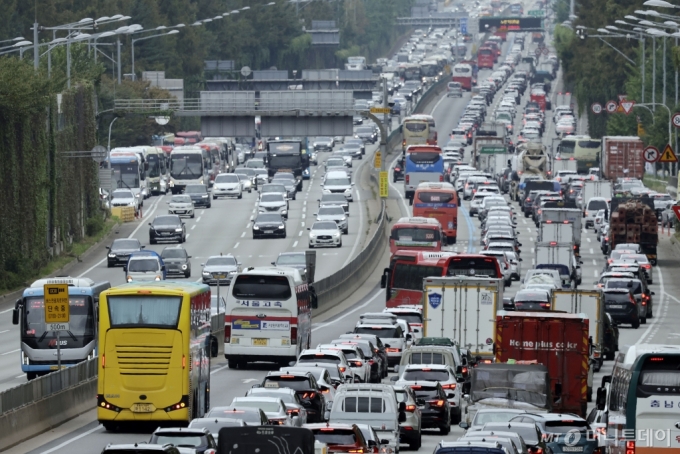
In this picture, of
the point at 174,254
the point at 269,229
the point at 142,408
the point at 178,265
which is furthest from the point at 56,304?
the point at 269,229

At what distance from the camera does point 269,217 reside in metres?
86.1

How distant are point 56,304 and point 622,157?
70.3 metres

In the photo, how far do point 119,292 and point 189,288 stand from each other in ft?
4.96

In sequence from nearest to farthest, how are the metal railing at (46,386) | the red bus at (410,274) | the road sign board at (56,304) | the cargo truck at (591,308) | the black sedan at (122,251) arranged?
the metal railing at (46,386) → the road sign board at (56,304) → the cargo truck at (591,308) → the red bus at (410,274) → the black sedan at (122,251)

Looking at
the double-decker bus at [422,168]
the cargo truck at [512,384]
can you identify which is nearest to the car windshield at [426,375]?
the cargo truck at [512,384]

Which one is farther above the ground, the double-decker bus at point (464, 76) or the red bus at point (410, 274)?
the double-decker bus at point (464, 76)

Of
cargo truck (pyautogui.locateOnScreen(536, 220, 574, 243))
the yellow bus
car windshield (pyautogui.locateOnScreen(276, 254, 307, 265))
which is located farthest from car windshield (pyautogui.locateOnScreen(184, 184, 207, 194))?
the yellow bus

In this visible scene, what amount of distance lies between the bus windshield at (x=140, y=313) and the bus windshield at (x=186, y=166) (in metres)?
77.5

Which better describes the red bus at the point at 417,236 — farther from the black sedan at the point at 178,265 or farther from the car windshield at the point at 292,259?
the black sedan at the point at 178,265

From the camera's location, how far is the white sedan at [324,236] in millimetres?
81438

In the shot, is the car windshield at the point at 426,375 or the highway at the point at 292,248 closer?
the highway at the point at 292,248

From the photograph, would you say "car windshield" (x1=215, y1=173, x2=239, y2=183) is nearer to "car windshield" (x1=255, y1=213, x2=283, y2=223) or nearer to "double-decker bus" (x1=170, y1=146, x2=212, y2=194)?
"double-decker bus" (x1=170, y1=146, x2=212, y2=194)

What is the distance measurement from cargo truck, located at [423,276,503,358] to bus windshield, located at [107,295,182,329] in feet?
48.7

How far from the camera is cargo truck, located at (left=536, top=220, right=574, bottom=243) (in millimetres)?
74125
